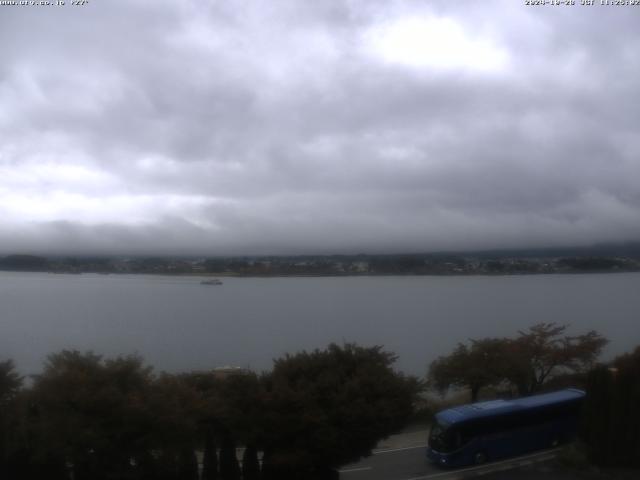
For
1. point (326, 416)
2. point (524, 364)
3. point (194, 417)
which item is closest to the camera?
point (194, 417)

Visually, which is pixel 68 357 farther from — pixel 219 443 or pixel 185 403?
pixel 219 443

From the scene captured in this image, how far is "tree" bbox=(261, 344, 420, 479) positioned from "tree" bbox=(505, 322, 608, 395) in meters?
12.1

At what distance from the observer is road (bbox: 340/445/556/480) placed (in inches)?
704

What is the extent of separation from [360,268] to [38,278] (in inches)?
2360

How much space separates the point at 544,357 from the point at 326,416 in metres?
16.6

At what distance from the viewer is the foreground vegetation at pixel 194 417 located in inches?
525

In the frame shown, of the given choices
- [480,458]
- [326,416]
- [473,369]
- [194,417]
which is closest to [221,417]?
[194,417]

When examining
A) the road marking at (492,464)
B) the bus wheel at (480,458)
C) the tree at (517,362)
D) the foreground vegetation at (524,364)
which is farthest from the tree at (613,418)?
the tree at (517,362)

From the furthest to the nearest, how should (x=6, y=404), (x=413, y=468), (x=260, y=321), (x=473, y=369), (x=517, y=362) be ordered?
(x=260, y=321)
(x=517, y=362)
(x=473, y=369)
(x=413, y=468)
(x=6, y=404)

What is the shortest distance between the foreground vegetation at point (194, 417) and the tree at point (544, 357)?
11476mm

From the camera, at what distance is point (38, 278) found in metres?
108

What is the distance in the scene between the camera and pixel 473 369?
26641mm

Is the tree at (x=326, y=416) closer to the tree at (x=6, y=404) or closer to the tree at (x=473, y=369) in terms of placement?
the tree at (x=6, y=404)

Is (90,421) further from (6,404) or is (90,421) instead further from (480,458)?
(480,458)
